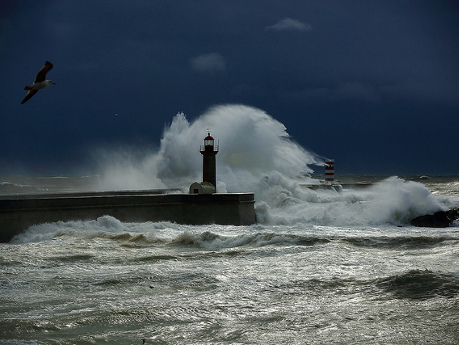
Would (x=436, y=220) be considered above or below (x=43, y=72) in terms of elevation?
below

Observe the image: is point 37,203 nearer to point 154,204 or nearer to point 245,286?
point 154,204

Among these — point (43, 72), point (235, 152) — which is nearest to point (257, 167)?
point (235, 152)

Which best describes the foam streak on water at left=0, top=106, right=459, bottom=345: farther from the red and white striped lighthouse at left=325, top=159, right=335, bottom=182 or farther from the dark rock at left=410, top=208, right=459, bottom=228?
the red and white striped lighthouse at left=325, top=159, right=335, bottom=182

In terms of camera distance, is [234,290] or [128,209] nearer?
[234,290]

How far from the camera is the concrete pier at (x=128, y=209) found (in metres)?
12.0

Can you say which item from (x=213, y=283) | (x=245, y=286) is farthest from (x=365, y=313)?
(x=213, y=283)

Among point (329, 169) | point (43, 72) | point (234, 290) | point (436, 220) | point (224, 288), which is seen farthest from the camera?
point (329, 169)

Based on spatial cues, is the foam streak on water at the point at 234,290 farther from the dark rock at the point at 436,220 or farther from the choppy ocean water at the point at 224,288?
the dark rock at the point at 436,220

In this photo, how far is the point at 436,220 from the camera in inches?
631

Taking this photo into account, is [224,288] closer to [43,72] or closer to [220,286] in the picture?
[220,286]

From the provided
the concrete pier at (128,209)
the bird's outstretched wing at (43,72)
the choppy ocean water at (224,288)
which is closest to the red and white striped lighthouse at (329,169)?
the concrete pier at (128,209)

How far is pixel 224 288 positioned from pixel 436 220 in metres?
11.0

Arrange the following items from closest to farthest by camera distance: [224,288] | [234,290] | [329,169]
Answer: [234,290], [224,288], [329,169]

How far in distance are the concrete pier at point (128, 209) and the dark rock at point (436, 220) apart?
478 cm
